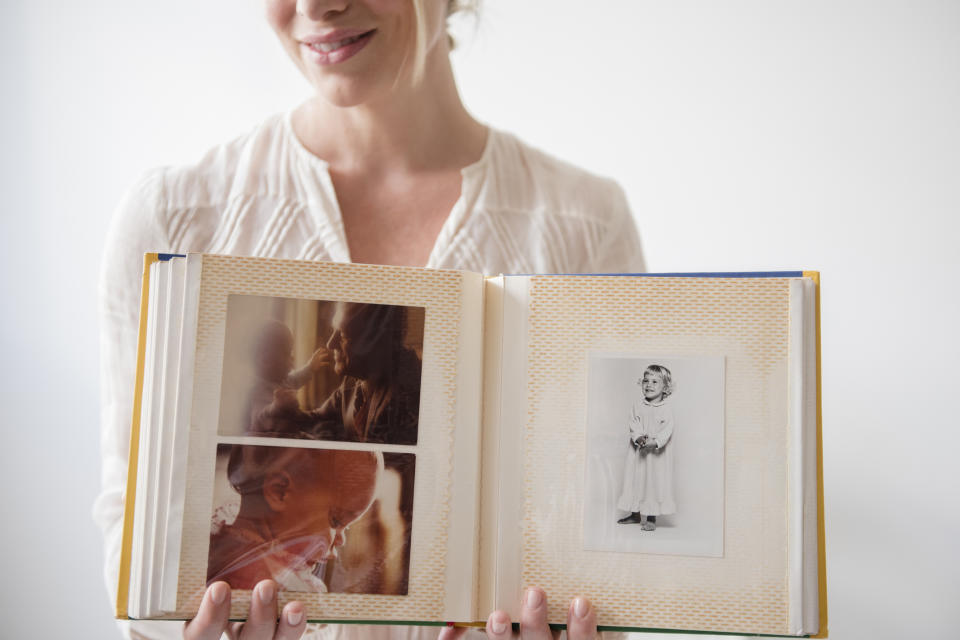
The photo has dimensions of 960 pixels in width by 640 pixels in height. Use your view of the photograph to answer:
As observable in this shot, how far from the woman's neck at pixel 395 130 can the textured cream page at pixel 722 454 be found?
32cm

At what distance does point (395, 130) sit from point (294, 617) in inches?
19.6

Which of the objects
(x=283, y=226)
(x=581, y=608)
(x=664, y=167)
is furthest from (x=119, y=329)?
(x=664, y=167)

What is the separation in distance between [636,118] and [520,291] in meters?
0.44

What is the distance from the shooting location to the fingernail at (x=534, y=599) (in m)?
0.50

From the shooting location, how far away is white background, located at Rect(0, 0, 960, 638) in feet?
2.72

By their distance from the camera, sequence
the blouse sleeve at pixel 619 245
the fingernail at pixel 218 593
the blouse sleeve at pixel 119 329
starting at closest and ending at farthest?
the fingernail at pixel 218 593, the blouse sleeve at pixel 119 329, the blouse sleeve at pixel 619 245

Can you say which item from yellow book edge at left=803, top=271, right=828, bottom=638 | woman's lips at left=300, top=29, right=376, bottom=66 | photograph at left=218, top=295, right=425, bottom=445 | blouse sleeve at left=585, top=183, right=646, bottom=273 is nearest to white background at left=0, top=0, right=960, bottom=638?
blouse sleeve at left=585, top=183, right=646, bottom=273

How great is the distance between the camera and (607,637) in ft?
2.34

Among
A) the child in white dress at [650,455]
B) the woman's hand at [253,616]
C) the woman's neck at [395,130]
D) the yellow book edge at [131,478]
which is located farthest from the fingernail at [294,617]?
the woman's neck at [395,130]

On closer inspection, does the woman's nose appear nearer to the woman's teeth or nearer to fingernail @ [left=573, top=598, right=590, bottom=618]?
the woman's teeth

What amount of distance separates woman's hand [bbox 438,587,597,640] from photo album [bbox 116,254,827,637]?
0.01 meters

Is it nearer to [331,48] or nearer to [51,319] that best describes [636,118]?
[331,48]

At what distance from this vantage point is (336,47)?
712mm

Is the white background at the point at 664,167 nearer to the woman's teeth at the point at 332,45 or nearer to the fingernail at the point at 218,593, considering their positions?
the woman's teeth at the point at 332,45
